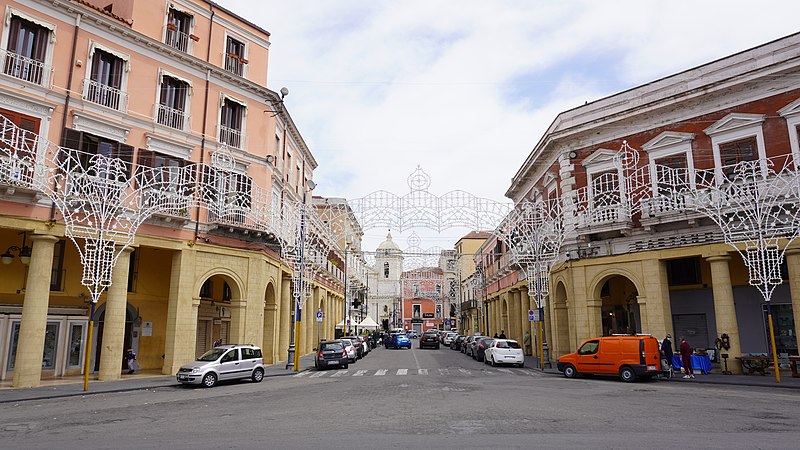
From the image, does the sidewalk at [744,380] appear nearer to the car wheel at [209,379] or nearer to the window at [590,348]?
the window at [590,348]

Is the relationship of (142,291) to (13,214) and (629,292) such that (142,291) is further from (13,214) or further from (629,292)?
(629,292)

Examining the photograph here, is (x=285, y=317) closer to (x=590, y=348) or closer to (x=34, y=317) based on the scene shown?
(x=34, y=317)

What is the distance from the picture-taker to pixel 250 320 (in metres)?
24.0

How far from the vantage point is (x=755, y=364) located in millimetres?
19859

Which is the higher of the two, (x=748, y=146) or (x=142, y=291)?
(x=748, y=146)

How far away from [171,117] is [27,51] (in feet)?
17.8

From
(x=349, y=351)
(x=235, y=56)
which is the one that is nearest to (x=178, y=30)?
(x=235, y=56)

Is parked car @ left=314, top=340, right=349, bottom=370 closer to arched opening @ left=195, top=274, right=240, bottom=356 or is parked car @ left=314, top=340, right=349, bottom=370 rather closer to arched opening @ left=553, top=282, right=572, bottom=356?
arched opening @ left=195, top=274, right=240, bottom=356

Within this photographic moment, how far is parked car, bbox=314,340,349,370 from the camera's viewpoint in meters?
25.6

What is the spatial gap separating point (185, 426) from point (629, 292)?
76.1 feet

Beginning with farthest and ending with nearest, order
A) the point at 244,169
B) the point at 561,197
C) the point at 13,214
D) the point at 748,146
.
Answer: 1. the point at 561,197
2. the point at 244,169
3. the point at 748,146
4. the point at 13,214

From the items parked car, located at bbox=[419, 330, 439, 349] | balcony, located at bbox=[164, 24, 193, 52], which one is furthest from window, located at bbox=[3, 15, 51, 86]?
parked car, located at bbox=[419, 330, 439, 349]

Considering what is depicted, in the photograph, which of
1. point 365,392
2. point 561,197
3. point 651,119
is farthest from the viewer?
point 561,197

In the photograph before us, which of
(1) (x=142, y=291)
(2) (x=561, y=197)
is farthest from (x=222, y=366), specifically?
(2) (x=561, y=197)
